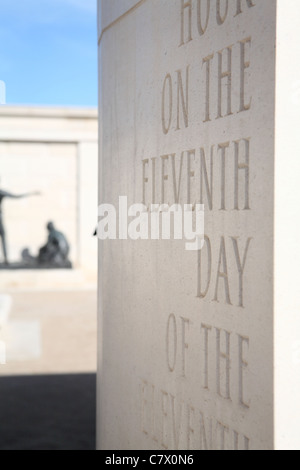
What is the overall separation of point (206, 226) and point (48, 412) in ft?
11.9

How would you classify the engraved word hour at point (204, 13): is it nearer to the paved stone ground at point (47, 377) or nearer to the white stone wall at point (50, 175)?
the paved stone ground at point (47, 377)

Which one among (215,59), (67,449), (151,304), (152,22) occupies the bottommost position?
(67,449)

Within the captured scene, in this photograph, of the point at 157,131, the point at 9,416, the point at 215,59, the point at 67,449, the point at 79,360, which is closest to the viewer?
the point at 215,59

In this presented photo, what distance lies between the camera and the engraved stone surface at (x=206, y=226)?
6.70ft

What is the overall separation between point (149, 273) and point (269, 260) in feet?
3.35

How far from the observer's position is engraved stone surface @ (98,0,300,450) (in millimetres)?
2043

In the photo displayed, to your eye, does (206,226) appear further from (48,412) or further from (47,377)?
(47,377)

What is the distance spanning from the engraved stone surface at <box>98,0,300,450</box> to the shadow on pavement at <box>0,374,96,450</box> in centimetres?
143

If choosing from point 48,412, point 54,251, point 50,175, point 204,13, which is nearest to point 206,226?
point 204,13

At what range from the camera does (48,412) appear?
5.48 metres

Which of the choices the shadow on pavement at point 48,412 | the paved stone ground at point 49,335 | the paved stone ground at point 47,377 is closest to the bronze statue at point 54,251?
the paved stone ground at point 49,335

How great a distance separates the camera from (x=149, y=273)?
9.74 ft
